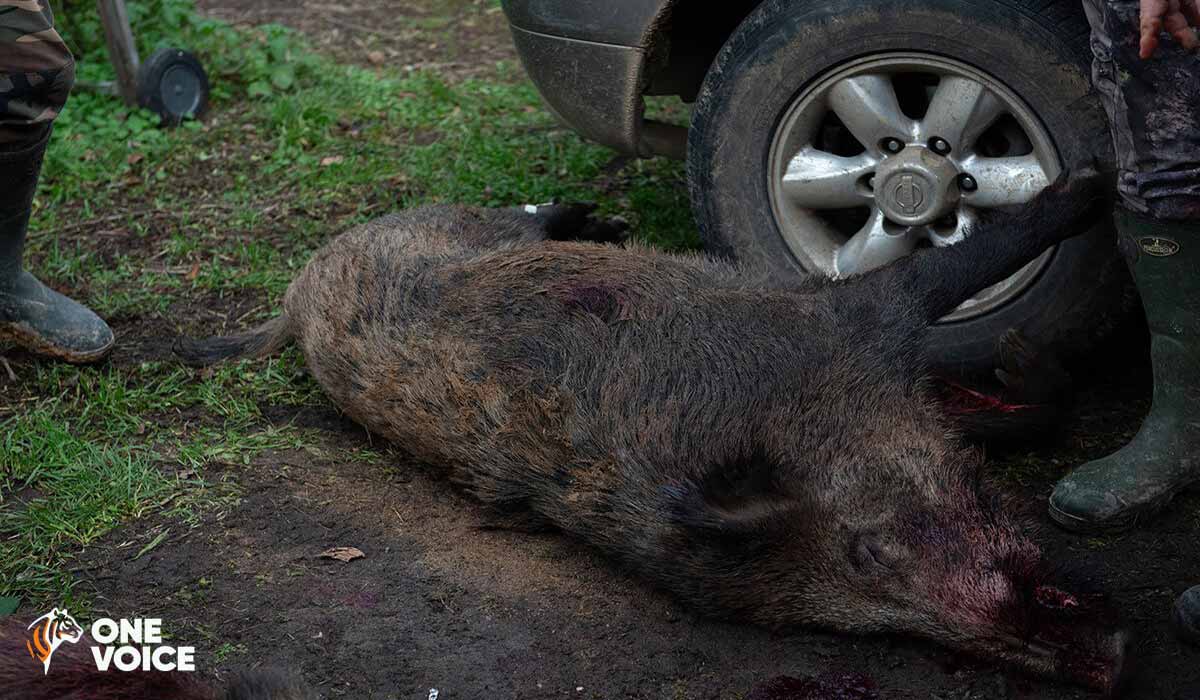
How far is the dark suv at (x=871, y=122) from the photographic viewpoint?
3863 millimetres

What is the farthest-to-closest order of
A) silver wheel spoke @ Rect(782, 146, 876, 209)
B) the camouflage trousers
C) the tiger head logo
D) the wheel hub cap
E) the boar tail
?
the boar tail < silver wheel spoke @ Rect(782, 146, 876, 209) < the wheel hub cap < the camouflage trousers < the tiger head logo

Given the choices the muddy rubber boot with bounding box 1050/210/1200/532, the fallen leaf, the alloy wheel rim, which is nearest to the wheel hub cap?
the alloy wheel rim

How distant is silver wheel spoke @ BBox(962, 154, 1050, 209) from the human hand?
1.03m

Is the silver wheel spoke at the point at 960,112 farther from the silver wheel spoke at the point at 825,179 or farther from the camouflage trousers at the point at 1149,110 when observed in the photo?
the camouflage trousers at the point at 1149,110

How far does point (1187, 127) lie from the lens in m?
3.25

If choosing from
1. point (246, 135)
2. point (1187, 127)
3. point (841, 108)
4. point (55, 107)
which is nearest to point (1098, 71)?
point (1187, 127)

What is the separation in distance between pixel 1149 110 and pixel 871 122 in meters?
1.01

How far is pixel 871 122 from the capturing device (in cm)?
413

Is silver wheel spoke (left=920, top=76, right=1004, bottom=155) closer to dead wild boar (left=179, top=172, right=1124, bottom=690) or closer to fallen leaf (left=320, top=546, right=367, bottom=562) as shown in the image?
dead wild boar (left=179, top=172, right=1124, bottom=690)

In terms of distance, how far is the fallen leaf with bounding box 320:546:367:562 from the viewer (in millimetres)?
3861

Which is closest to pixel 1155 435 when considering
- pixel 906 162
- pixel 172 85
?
pixel 906 162

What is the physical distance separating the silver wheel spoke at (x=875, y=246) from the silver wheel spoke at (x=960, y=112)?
339 millimetres

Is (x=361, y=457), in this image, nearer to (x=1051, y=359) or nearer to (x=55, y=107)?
(x=55, y=107)

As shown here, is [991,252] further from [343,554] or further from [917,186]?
[343,554]
